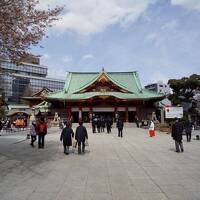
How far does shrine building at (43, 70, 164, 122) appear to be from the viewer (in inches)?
1736

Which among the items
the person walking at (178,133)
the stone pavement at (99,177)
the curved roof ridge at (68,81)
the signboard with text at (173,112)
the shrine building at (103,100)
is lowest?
the stone pavement at (99,177)

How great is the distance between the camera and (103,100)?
45.0 m

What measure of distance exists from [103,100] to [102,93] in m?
1.27

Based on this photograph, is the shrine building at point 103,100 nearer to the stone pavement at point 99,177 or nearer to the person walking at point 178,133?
the person walking at point 178,133

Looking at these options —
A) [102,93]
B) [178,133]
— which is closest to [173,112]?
[102,93]

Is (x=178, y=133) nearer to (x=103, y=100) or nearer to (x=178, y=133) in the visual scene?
(x=178, y=133)

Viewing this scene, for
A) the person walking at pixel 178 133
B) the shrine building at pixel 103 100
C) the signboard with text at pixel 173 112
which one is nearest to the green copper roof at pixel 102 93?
the shrine building at pixel 103 100

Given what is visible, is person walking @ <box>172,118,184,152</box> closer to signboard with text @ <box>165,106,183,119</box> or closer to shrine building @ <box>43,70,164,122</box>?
signboard with text @ <box>165,106,183,119</box>

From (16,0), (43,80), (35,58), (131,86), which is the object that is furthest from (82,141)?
(43,80)

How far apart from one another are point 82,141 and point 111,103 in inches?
1297

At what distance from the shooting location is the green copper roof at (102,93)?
44281 mm

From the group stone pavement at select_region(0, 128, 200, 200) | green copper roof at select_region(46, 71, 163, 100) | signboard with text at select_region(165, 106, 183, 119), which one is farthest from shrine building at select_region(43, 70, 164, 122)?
stone pavement at select_region(0, 128, 200, 200)

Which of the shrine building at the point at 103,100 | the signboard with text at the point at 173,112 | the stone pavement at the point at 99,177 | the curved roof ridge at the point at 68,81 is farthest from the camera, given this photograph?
the curved roof ridge at the point at 68,81

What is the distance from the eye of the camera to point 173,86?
49.6 meters
